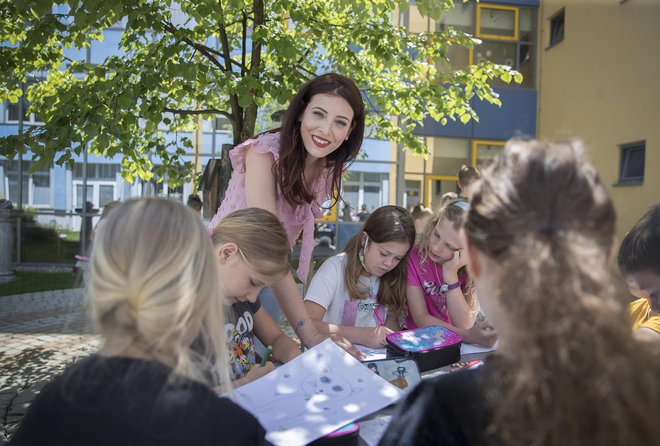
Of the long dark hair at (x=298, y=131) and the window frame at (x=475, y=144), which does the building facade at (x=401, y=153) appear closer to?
the window frame at (x=475, y=144)

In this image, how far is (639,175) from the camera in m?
9.66

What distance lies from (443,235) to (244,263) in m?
1.38

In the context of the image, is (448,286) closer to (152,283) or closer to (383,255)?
(383,255)

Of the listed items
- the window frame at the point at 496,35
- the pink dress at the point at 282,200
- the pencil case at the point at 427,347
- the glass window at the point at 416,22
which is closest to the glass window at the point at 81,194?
the glass window at the point at 416,22

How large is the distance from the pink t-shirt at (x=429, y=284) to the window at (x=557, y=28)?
10438 mm

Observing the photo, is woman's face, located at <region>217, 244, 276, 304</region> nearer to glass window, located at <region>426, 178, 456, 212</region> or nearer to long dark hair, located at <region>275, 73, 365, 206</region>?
long dark hair, located at <region>275, 73, 365, 206</region>

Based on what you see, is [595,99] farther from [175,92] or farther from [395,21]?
[175,92]

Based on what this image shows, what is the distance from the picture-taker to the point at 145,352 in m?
1.15

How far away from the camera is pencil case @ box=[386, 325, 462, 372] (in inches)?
80.3

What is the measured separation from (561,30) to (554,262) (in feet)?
41.3

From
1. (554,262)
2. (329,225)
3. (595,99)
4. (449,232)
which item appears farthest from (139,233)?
(595,99)

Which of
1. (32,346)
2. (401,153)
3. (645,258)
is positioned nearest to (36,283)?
(32,346)

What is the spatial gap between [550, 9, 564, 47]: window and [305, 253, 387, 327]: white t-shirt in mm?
10797

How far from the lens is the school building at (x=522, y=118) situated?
9367 mm
